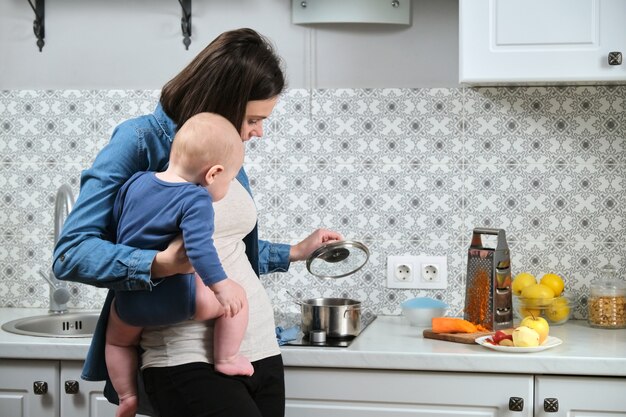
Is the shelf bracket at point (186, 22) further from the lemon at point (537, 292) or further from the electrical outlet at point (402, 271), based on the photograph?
the lemon at point (537, 292)

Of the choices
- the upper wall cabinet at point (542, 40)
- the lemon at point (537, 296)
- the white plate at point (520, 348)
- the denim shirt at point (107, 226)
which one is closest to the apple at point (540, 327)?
the white plate at point (520, 348)

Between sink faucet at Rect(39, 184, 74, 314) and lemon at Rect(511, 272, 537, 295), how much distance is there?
1.35 metres

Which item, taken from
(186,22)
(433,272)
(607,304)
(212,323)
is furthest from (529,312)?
(186,22)

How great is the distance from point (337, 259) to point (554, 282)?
708mm

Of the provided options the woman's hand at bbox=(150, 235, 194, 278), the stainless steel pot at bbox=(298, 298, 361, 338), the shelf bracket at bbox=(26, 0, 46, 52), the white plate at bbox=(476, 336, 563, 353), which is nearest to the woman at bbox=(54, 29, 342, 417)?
the woman's hand at bbox=(150, 235, 194, 278)

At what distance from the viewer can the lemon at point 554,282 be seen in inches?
103

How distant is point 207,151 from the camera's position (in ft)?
5.36

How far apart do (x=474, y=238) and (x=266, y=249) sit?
652 mm

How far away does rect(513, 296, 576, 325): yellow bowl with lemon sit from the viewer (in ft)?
8.45

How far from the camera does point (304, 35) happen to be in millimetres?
2830

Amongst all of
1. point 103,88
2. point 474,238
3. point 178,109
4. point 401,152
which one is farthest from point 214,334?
point 103,88

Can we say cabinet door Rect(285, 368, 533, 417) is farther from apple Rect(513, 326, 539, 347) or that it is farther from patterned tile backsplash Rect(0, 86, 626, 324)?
patterned tile backsplash Rect(0, 86, 626, 324)

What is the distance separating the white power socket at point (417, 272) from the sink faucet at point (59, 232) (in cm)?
100

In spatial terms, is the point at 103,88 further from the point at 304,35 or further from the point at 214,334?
the point at 214,334
